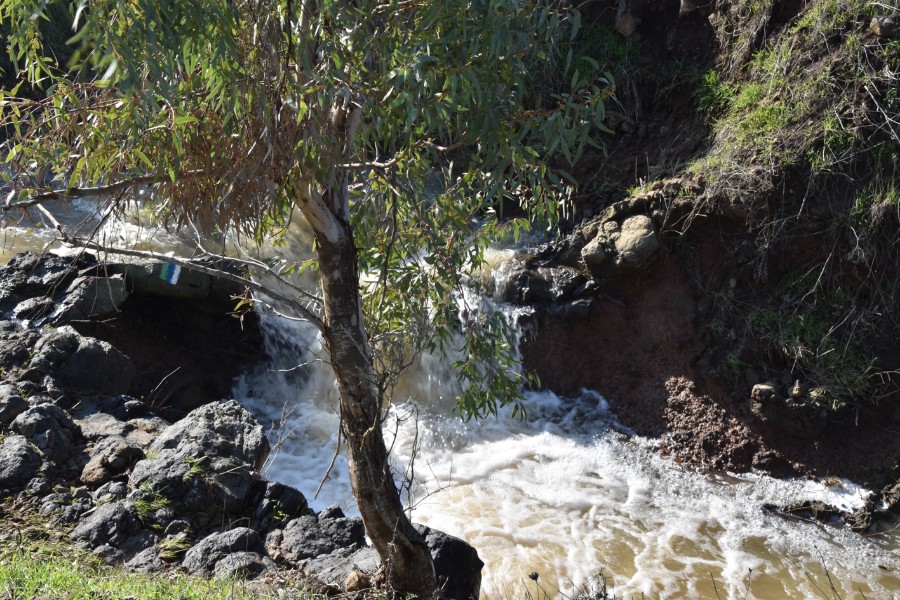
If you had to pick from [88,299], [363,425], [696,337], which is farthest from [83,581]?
[696,337]

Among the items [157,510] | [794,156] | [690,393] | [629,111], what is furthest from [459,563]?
[629,111]

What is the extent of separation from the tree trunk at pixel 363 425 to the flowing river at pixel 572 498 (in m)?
0.69

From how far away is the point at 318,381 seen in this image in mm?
8898

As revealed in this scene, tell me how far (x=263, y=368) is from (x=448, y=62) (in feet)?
19.4

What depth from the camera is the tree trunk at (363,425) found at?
4.14 meters

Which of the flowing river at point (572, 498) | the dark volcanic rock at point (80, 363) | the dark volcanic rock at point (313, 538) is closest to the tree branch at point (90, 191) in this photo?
the flowing river at point (572, 498)

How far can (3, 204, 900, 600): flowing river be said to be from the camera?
6.05 meters

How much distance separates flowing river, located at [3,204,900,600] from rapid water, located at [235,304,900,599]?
0.01 meters

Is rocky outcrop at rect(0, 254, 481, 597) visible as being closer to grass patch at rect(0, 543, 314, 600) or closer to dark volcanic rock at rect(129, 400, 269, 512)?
dark volcanic rock at rect(129, 400, 269, 512)

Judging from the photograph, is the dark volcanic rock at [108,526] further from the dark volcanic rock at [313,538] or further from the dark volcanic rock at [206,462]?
the dark volcanic rock at [313,538]

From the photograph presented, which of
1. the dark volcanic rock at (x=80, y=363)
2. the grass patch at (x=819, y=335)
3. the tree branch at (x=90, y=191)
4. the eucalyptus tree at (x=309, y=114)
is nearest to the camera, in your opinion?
the eucalyptus tree at (x=309, y=114)

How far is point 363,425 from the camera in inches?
169

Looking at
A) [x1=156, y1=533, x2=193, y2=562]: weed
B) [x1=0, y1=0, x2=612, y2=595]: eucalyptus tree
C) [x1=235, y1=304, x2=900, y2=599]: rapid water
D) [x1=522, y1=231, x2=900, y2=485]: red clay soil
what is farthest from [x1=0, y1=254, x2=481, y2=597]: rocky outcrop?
[x1=522, y1=231, x2=900, y2=485]: red clay soil

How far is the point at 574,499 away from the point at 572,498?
2 cm
